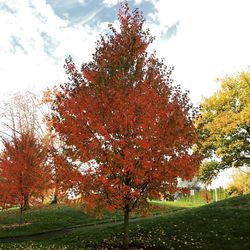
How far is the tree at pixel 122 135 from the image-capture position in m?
16.0

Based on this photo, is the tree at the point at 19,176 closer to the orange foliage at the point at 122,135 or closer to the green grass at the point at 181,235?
the green grass at the point at 181,235

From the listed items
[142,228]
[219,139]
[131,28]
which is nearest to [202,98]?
[219,139]

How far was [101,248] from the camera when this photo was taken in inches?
780

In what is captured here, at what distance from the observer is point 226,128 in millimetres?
30219

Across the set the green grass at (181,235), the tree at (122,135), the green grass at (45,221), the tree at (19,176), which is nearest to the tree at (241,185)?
the green grass at (45,221)

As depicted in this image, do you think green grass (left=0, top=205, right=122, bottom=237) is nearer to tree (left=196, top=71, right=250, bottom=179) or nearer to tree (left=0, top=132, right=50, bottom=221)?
tree (left=0, top=132, right=50, bottom=221)

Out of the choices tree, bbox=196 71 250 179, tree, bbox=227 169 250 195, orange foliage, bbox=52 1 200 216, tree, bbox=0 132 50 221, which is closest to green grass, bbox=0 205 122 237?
tree, bbox=0 132 50 221

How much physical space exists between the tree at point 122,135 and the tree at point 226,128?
13.7 metres

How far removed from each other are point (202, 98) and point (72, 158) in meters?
20.5

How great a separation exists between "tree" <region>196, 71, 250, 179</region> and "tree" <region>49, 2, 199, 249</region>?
1371 cm

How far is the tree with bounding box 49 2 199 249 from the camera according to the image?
1596 centimetres

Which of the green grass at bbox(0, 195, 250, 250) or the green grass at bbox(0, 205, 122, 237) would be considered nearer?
the green grass at bbox(0, 195, 250, 250)

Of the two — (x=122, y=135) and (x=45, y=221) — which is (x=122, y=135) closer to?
(x=122, y=135)

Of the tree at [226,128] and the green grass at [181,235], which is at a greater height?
the tree at [226,128]
